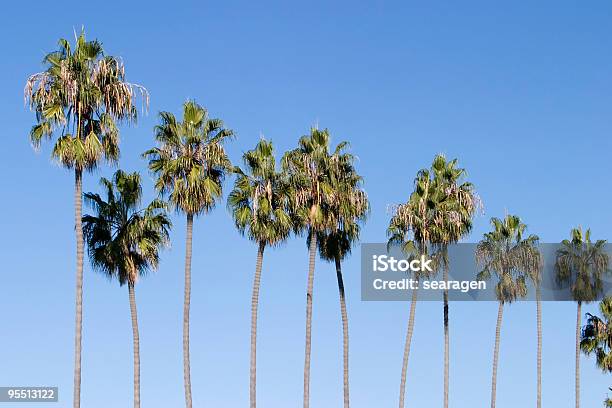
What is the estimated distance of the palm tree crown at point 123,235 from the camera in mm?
71250

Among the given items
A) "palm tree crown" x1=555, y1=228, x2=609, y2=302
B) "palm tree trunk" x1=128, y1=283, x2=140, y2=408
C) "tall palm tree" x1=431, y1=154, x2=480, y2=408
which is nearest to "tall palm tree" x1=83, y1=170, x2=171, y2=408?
"palm tree trunk" x1=128, y1=283, x2=140, y2=408

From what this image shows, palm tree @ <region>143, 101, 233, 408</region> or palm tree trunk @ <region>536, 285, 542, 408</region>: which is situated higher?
palm tree @ <region>143, 101, 233, 408</region>

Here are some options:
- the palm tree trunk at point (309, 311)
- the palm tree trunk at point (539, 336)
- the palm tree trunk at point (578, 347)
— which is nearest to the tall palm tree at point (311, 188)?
the palm tree trunk at point (309, 311)

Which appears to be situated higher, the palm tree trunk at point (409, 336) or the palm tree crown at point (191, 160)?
the palm tree crown at point (191, 160)

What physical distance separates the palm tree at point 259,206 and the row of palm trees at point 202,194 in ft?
0.18

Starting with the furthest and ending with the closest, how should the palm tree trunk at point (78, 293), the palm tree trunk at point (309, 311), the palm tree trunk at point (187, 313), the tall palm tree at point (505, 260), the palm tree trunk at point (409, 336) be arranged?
the tall palm tree at point (505, 260) < the palm tree trunk at point (409, 336) < the palm tree trunk at point (309, 311) < the palm tree trunk at point (187, 313) < the palm tree trunk at point (78, 293)

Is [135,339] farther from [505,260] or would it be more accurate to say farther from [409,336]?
[505,260]

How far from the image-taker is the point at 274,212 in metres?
74.2

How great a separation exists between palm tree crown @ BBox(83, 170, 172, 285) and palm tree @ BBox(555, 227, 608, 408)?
4438 cm

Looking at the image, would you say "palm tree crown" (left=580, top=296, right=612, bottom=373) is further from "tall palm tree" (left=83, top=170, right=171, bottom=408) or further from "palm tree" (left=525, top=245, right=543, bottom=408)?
"tall palm tree" (left=83, top=170, right=171, bottom=408)

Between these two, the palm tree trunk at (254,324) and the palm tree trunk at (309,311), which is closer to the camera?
the palm tree trunk at (254,324)

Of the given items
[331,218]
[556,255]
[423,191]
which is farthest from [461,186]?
[556,255]

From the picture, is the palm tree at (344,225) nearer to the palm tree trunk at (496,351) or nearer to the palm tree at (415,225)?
the palm tree at (415,225)

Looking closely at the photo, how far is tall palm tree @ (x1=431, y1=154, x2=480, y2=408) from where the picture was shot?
86125 mm
